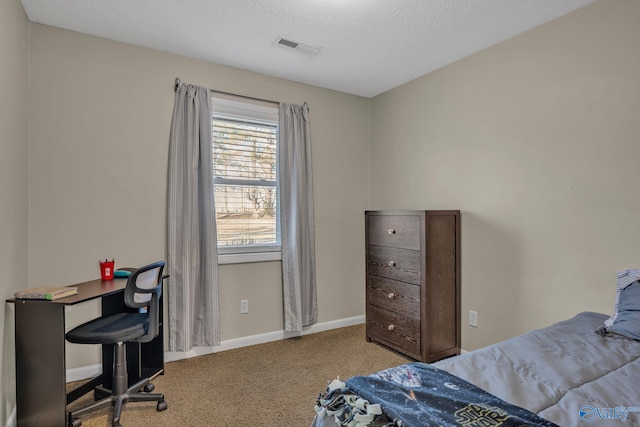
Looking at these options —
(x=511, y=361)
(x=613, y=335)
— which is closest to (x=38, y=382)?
(x=511, y=361)

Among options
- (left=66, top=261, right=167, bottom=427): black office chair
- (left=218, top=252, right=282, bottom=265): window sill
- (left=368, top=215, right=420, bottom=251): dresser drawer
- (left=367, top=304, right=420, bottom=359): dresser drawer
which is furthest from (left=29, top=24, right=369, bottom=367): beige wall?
(left=368, top=215, right=420, bottom=251): dresser drawer

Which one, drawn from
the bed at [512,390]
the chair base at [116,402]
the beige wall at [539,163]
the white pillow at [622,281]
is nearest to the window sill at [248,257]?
the chair base at [116,402]

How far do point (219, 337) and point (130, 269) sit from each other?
36.9 inches

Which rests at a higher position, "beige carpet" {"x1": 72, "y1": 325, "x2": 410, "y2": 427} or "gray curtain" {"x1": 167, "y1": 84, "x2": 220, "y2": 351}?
"gray curtain" {"x1": 167, "y1": 84, "x2": 220, "y2": 351}

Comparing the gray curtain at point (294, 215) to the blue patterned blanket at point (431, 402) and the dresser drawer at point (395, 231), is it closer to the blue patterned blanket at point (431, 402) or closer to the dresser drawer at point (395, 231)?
the dresser drawer at point (395, 231)

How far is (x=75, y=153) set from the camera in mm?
2473

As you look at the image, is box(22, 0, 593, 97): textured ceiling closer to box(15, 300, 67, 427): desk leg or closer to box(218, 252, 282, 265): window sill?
box(218, 252, 282, 265): window sill

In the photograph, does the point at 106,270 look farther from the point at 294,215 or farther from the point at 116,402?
the point at 294,215

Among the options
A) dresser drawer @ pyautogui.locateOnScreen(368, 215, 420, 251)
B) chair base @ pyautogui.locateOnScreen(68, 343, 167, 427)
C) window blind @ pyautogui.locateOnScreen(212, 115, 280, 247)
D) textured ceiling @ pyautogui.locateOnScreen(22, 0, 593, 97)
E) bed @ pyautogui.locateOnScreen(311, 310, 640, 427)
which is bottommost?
chair base @ pyautogui.locateOnScreen(68, 343, 167, 427)

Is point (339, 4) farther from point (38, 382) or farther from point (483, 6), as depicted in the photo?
point (38, 382)

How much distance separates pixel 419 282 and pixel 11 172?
108 inches

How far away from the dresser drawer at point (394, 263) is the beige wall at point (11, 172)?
2.55m

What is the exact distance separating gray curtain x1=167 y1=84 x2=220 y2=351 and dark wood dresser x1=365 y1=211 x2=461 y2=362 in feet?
4.80

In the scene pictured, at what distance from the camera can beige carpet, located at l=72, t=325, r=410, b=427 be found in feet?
6.63
